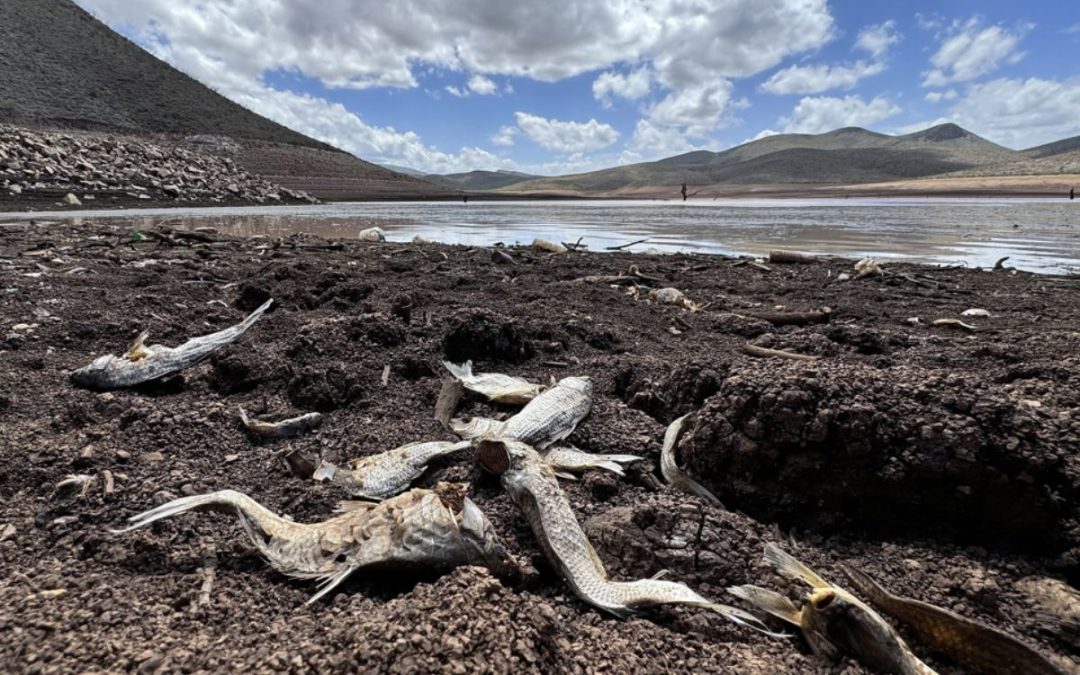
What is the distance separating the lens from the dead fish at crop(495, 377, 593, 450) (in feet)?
7.57

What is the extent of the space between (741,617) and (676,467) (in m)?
0.67

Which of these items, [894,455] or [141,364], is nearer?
[894,455]

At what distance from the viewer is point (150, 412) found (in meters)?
2.47

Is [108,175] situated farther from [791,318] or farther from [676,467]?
[676,467]

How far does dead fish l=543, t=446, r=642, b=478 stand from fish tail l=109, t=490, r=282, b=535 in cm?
95

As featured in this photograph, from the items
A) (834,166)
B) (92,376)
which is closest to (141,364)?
(92,376)

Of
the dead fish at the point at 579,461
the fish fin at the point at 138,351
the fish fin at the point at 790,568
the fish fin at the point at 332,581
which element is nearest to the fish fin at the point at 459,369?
the dead fish at the point at 579,461

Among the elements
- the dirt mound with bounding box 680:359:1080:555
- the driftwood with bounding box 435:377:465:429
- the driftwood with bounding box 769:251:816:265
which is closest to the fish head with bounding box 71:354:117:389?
the driftwood with bounding box 435:377:465:429

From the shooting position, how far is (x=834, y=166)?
108 m

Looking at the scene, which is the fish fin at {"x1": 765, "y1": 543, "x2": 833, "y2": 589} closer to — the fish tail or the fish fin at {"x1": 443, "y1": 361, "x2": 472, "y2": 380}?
the fish tail

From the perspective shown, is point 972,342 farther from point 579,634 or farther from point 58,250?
point 58,250

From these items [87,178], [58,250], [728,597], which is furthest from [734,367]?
[87,178]

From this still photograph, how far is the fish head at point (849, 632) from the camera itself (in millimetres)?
1292

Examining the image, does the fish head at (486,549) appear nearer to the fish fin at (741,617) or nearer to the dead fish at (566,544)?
the dead fish at (566,544)
